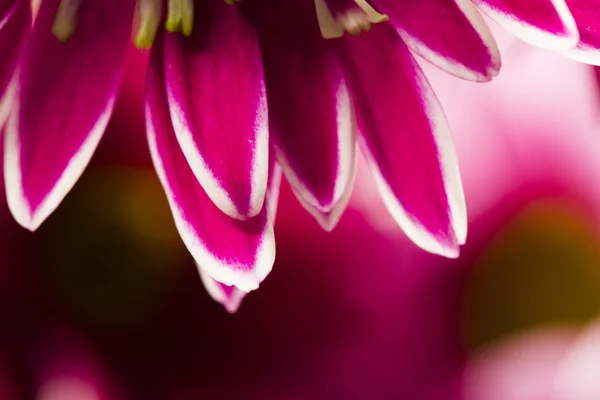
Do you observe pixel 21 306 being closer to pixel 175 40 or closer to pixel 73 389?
pixel 73 389

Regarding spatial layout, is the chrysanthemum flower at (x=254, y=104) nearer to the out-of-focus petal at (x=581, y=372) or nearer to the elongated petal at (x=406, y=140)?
the elongated petal at (x=406, y=140)

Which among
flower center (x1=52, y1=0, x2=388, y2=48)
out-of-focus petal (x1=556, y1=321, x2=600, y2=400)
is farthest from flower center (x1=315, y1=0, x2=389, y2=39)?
out-of-focus petal (x1=556, y1=321, x2=600, y2=400)

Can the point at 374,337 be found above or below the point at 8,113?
below

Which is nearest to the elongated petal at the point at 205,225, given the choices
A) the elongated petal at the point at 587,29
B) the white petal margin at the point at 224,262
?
the white petal margin at the point at 224,262

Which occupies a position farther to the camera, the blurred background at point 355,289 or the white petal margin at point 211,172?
the blurred background at point 355,289

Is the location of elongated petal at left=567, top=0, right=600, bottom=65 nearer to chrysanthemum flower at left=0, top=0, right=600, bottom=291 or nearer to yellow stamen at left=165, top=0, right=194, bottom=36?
chrysanthemum flower at left=0, top=0, right=600, bottom=291

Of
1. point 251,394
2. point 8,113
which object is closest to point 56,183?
point 8,113
